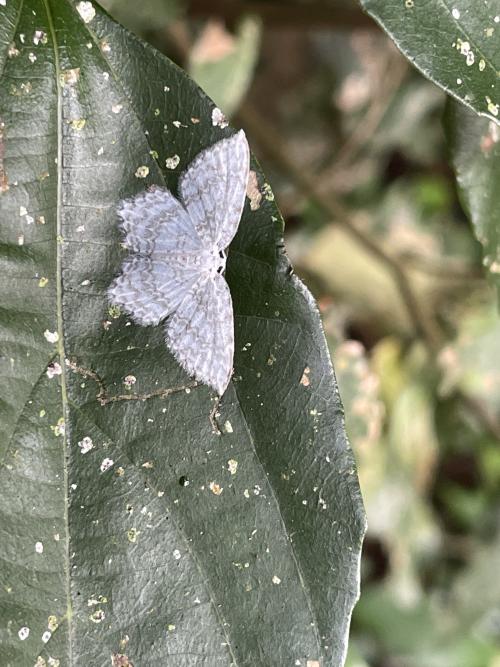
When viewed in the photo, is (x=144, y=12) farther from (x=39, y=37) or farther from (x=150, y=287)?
(x=150, y=287)

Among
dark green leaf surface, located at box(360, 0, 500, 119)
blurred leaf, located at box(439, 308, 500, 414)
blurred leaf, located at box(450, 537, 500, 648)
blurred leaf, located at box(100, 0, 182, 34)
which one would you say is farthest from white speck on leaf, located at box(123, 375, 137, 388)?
blurred leaf, located at box(450, 537, 500, 648)

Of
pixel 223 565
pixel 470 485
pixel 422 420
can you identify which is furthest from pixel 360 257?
pixel 223 565

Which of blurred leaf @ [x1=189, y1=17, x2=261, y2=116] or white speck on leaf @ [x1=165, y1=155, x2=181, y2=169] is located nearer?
white speck on leaf @ [x1=165, y1=155, x2=181, y2=169]

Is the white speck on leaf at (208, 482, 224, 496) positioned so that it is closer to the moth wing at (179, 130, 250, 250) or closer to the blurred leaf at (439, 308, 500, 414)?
the moth wing at (179, 130, 250, 250)

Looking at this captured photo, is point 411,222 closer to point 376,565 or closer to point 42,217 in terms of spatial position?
point 376,565

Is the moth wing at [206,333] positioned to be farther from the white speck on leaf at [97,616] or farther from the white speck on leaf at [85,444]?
the white speck on leaf at [97,616]

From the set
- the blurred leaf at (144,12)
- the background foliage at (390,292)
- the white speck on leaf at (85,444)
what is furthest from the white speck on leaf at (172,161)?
the blurred leaf at (144,12)
